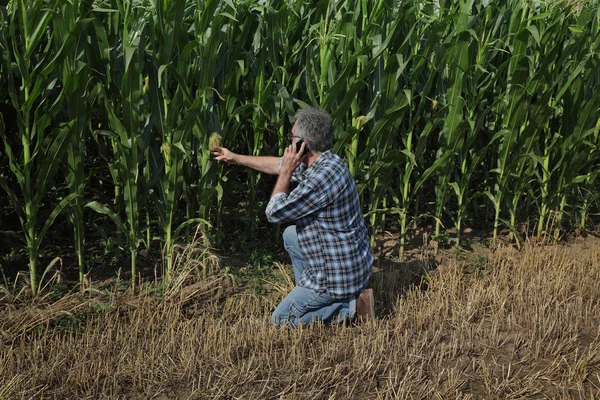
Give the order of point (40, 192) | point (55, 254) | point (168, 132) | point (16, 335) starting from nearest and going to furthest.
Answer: point (16, 335)
point (40, 192)
point (168, 132)
point (55, 254)

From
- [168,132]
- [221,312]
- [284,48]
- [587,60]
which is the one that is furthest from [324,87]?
[587,60]

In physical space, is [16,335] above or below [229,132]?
below

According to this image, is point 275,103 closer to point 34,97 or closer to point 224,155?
point 224,155

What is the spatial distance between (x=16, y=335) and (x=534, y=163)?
158 inches

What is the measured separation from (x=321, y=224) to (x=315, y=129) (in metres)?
0.53

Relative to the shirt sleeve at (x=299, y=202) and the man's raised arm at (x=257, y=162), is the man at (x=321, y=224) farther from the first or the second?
the man's raised arm at (x=257, y=162)

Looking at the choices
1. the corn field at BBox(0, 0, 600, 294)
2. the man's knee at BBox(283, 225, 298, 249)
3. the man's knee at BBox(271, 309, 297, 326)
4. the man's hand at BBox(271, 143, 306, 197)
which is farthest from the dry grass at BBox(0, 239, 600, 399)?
the man's hand at BBox(271, 143, 306, 197)

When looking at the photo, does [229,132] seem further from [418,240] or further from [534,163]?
[534,163]

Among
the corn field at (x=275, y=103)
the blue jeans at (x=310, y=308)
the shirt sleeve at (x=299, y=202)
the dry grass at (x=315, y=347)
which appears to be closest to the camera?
the dry grass at (x=315, y=347)

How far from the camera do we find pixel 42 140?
4.39 m

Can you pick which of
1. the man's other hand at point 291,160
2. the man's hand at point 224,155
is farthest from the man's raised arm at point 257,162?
the man's other hand at point 291,160

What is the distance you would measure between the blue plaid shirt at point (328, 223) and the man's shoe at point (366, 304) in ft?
0.12

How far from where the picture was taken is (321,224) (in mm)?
4125

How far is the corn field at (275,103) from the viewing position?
4398 mm
